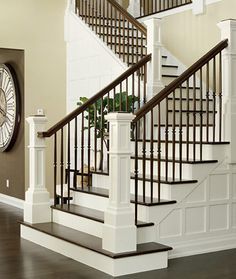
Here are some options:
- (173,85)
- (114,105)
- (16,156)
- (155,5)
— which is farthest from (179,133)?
(155,5)

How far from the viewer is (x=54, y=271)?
504 centimetres

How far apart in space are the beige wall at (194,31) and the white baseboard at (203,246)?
125 inches

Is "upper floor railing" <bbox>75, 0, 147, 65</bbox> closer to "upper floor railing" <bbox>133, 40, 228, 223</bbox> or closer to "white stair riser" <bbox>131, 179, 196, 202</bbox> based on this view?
"upper floor railing" <bbox>133, 40, 228, 223</bbox>

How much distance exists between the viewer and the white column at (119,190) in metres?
5.01

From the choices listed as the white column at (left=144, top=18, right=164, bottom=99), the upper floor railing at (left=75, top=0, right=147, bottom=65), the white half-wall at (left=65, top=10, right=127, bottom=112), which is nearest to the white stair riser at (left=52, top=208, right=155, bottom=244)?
the white column at (left=144, top=18, right=164, bottom=99)

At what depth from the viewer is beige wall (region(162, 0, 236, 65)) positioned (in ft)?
26.5

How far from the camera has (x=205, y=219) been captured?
18.9 ft

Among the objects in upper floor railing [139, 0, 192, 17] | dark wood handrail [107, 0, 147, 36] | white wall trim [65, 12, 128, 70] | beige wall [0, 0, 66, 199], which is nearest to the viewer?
dark wood handrail [107, 0, 147, 36]

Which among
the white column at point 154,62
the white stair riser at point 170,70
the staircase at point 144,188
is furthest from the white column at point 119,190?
the white stair riser at point 170,70

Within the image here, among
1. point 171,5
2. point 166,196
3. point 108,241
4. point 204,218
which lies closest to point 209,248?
point 204,218

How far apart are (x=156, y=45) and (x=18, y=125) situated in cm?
283

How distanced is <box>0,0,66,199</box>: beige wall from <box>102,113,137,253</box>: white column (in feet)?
12.6

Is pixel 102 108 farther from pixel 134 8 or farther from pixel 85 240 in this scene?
pixel 134 8

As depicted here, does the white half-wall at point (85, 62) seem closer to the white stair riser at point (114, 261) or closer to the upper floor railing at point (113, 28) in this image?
the upper floor railing at point (113, 28)
